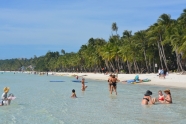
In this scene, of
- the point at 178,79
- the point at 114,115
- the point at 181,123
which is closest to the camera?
the point at 181,123

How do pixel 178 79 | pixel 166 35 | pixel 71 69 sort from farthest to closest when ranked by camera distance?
pixel 71 69
pixel 166 35
pixel 178 79

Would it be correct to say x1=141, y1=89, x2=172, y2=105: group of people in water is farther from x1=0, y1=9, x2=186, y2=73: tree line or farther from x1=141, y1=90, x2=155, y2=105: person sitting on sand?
x1=0, y1=9, x2=186, y2=73: tree line

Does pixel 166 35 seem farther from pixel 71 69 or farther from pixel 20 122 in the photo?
pixel 71 69

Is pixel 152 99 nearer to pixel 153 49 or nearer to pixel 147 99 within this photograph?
pixel 147 99

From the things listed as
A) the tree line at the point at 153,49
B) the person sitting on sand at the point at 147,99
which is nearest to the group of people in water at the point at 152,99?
the person sitting on sand at the point at 147,99

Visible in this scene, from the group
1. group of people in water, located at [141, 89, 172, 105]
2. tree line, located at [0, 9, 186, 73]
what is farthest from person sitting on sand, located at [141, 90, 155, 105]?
tree line, located at [0, 9, 186, 73]

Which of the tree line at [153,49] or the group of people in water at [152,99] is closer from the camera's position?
the group of people in water at [152,99]

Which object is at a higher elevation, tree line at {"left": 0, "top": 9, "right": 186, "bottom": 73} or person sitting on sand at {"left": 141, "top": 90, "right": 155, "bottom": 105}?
tree line at {"left": 0, "top": 9, "right": 186, "bottom": 73}

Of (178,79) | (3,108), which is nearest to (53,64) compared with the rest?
(178,79)

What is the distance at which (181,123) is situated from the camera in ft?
38.8

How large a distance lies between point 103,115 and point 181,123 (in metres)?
3.69

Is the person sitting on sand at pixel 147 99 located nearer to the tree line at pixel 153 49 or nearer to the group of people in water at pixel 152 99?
the group of people in water at pixel 152 99

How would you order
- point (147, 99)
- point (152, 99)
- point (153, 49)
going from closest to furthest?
point (147, 99)
point (152, 99)
point (153, 49)

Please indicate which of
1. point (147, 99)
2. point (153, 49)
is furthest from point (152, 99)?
point (153, 49)
